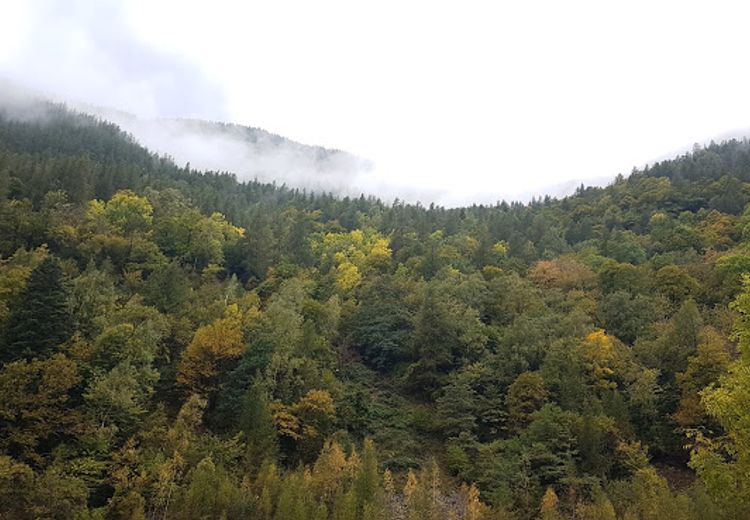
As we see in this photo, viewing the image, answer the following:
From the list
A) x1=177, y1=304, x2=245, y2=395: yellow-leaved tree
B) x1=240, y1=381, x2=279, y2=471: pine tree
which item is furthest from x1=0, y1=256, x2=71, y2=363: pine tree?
x1=240, y1=381, x2=279, y2=471: pine tree

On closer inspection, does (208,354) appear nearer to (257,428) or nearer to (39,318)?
(257,428)

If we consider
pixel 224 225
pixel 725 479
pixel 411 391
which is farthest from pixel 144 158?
pixel 725 479

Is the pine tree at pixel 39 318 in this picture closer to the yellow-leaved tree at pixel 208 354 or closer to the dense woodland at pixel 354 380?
the dense woodland at pixel 354 380

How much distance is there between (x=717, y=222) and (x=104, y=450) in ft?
289

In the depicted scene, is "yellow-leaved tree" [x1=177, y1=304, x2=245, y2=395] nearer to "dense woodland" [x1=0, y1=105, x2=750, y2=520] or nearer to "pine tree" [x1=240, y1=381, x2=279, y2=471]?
"dense woodland" [x1=0, y1=105, x2=750, y2=520]

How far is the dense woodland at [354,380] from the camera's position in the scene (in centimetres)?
3050

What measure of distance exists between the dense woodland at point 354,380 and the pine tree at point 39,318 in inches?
5.3

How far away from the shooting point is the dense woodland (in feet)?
100

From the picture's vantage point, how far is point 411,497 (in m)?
31.8

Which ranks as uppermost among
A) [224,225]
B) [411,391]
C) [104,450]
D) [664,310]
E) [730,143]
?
[730,143]

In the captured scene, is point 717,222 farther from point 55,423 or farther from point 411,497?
point 55,423

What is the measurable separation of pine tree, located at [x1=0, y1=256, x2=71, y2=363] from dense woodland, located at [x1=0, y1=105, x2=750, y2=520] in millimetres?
135

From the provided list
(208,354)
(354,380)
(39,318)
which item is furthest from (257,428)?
(354,380)

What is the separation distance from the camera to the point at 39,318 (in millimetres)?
36344
